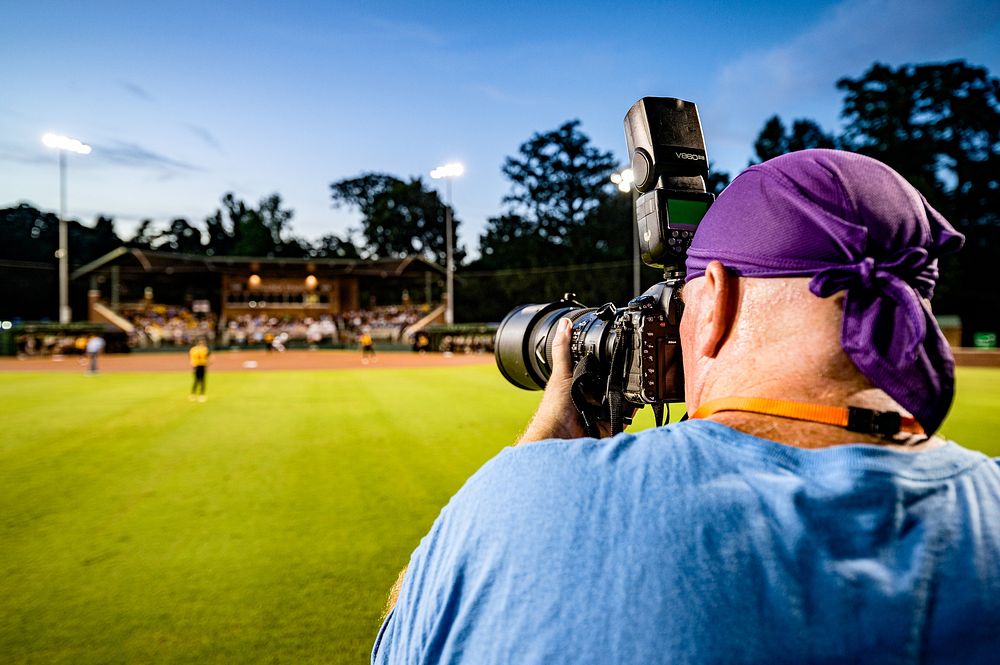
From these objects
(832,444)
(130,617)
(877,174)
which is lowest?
(130,617)

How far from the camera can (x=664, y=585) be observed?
2.64 feet

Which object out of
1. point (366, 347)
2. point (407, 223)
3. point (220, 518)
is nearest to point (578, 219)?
point (407, 223)

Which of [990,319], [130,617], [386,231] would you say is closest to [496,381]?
[130,617]

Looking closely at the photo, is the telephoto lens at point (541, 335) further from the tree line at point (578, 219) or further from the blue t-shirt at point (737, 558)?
the tree line at point (578, 219)

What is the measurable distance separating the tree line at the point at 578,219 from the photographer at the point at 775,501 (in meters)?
25.4


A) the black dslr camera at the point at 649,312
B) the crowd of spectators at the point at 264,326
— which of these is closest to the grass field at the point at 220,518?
the black dslr camera at the point at 649,312

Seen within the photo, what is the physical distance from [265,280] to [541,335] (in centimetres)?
Answer: 4704

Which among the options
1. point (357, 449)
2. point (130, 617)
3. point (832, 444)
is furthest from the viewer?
point (357, 449)

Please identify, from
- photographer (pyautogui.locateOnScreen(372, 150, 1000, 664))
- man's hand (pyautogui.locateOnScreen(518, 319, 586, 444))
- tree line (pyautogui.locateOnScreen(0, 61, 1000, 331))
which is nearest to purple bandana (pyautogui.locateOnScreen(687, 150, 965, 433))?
photographer (pyautogui.locateOnScreen(372, 150, 1000, 664))

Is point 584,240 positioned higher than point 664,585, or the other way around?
point 584,240

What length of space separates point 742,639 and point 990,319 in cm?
4611

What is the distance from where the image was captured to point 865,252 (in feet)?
3.00

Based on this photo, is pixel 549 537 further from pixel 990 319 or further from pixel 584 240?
pixel 584 240

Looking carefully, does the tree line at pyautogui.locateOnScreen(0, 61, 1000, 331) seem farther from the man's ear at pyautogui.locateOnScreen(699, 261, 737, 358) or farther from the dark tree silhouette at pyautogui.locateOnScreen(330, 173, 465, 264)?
the man's ear at pyautogui.locateOnScreen(699, 261, 737, 358)
